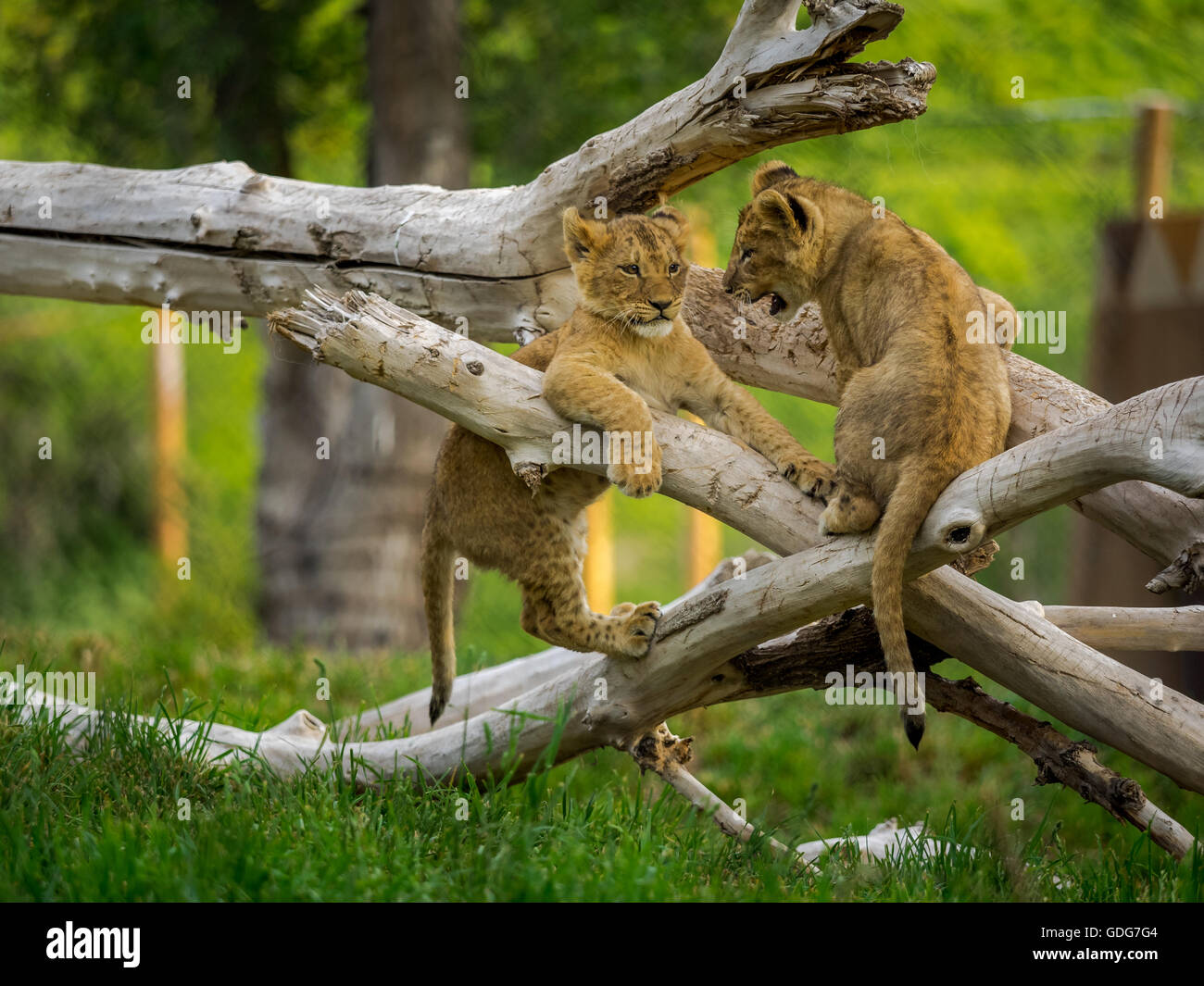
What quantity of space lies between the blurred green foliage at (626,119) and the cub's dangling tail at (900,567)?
6.75 feet

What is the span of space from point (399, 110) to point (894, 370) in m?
5.55

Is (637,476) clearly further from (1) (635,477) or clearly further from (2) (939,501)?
(2) (939,501)

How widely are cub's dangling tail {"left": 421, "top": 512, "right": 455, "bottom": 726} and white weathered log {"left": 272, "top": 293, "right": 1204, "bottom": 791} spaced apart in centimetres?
57

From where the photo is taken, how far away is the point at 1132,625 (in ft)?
14.9

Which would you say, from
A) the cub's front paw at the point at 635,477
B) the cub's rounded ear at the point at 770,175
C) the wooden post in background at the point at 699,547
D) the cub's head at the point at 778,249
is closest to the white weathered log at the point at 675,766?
the cub's front paw at the point at 635,477

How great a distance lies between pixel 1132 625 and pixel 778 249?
1889 mm

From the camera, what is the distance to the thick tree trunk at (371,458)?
848 centimetres

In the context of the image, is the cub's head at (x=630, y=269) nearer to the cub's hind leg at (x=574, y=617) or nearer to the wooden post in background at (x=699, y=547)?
the cub's hind leg at (x=574, y=617)

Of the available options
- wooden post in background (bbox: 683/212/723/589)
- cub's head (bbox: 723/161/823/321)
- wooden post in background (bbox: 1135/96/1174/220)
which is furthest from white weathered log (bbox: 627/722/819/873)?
wooden post in background (bbox: 1135/96/1174/220)

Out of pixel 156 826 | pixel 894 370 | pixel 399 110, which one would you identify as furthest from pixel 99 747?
pixel 399 110

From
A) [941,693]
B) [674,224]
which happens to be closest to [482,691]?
[941,693]
